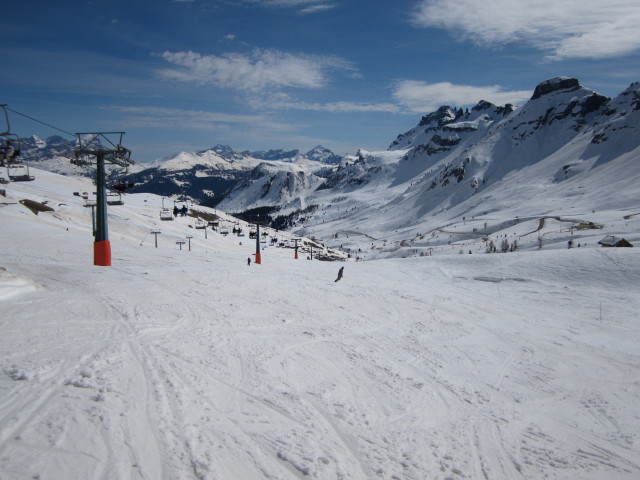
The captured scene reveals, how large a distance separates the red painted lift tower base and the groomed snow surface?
9.72 ft

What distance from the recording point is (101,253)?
21469mm

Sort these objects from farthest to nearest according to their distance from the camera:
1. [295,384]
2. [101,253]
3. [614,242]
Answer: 1. [614,242]
2. [101,253]
3. [295,384]

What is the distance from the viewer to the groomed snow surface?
612cm

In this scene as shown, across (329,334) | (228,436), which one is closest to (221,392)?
(228,436)

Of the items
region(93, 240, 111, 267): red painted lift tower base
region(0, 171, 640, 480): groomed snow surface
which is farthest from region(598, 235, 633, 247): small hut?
region(93, 240, 111, 267): red painted lift tower base

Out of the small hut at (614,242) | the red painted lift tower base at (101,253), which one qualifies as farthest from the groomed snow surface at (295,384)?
the small hut at (614,242)

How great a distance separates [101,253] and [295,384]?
1729cm

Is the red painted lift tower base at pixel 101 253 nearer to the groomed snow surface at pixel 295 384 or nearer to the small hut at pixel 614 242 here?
the groomed snow surface at pixel 295 384

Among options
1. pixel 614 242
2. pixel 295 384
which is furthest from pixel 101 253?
pixel 614 242

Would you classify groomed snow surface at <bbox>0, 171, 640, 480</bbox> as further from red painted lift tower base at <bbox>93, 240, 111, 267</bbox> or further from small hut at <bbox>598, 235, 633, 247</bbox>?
small hut at <bbox>598, 235, 633, 247</bbox>

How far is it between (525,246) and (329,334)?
2787 inches

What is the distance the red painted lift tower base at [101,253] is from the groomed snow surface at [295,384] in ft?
9.72

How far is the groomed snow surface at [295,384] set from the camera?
20.1 ft

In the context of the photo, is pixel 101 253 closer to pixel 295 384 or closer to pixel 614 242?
pixel 295 384
